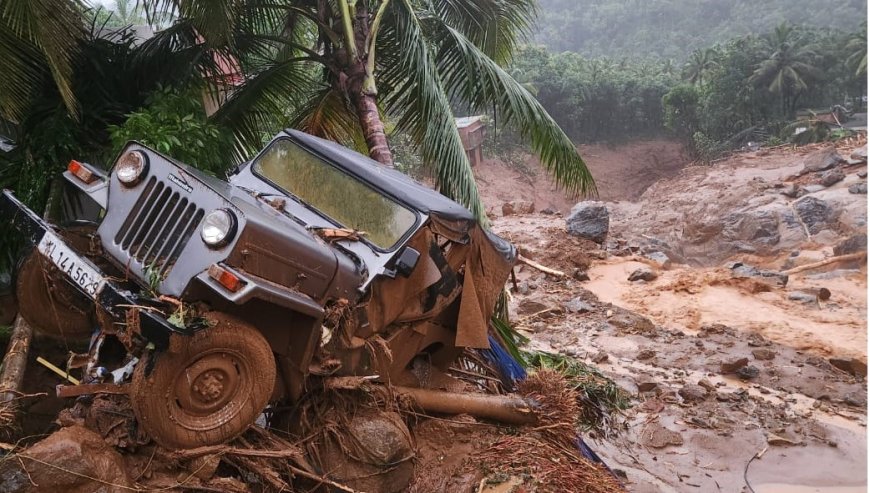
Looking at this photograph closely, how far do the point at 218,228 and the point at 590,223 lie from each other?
18.5 meters

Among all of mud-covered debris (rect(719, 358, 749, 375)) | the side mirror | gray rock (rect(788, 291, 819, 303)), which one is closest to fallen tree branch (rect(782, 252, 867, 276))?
gray rock (rect(788, 291, 819, 303))

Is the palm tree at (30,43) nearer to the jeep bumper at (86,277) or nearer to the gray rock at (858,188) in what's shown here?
the jeep bumper at (86,277)

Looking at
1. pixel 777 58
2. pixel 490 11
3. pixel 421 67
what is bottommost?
pixel 421 67

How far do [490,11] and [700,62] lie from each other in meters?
32.2

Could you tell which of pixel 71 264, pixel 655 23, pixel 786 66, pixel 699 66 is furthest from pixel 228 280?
pixel 655 23

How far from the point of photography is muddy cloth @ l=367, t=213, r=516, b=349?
3924 millimetres

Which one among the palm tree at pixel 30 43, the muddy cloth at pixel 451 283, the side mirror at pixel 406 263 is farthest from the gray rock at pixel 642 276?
the palm tree at pixel 30 43

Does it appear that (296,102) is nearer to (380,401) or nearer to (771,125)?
(380,401)

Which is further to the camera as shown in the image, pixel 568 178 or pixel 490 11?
pixel 490 11

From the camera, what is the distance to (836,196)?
19953 millimetres

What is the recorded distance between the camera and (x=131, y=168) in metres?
3.49

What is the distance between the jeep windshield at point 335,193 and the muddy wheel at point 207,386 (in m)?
1.23

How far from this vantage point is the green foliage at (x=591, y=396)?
556cm

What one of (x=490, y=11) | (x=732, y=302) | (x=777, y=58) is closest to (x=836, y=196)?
(x=732, y=302)
